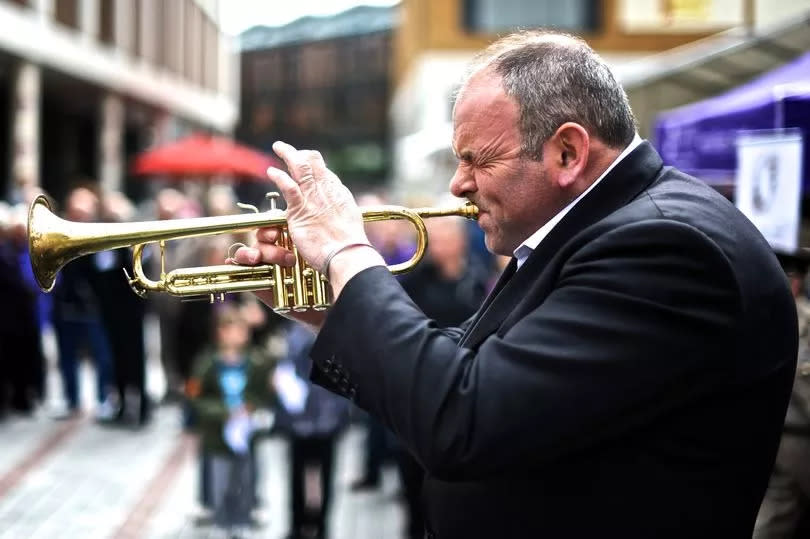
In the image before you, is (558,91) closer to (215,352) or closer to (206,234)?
(206,234)

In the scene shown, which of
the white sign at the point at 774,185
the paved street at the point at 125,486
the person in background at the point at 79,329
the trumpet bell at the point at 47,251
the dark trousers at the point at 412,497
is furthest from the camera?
the person in background at the point at 79,329

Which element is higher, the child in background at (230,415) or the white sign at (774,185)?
the white sign at (774,185)

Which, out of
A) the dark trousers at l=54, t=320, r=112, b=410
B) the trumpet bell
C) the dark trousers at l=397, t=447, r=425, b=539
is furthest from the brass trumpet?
the dark trousers at l=54, t=320, r=112, b=410

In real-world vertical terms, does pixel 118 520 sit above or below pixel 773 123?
below

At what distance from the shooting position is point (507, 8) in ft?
82.2

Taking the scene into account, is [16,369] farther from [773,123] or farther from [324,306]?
[324,306]

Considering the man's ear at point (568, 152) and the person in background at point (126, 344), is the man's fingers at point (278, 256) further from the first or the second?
the person in background at point (126, 344)

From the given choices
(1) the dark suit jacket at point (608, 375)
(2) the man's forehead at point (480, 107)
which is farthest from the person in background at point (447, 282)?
(1) the dark suit jacket at point (608, 375)

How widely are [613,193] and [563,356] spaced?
0.42 metres

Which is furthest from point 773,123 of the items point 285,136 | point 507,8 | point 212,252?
point 285,136

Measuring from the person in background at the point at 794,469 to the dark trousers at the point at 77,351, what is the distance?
688 cm

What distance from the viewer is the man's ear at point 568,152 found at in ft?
6.43

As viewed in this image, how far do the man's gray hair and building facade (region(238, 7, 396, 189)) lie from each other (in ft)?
205

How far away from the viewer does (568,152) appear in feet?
6.52
